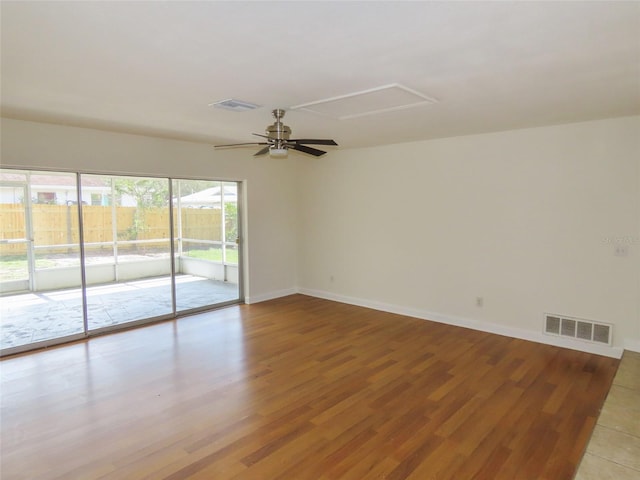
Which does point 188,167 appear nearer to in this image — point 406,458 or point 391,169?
point 391,169

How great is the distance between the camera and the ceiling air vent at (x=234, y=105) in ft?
11.0


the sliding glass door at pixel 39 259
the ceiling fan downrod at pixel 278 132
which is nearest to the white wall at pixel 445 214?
the sliding glass door at pixel 39 259

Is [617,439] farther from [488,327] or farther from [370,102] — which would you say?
[370,102]

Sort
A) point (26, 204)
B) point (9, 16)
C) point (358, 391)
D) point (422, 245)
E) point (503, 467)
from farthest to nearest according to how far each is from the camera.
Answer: point (422, 245), point (26, 204), point (358, 391), point (503, 467), point (9, 16)

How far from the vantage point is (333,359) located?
4125 mm

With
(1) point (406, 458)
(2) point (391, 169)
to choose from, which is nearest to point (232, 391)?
(1) point (406, 458)

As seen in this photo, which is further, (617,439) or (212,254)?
(212,254)

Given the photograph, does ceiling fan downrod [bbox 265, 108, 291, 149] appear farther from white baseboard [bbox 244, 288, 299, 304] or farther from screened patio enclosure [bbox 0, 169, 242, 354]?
white baseboard [bbox 244, 288, 299, 304]

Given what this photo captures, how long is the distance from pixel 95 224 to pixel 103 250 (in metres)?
0.37

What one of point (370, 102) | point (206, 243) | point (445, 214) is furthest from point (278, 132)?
point (206, 243)

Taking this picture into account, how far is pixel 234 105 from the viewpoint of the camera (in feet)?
11.3

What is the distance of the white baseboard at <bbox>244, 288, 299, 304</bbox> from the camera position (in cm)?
648

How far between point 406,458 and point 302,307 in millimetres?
3837

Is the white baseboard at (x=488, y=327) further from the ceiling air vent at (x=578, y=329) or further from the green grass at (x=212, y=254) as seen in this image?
the green grass at (x=212, y=254)
